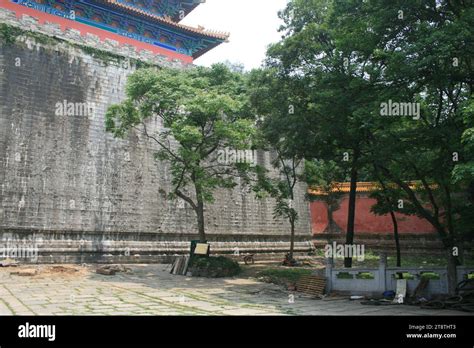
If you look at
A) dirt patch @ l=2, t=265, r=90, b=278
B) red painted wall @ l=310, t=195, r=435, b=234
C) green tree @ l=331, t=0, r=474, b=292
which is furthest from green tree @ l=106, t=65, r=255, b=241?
red painted wall @ l=310, t=195, r=435, b=234

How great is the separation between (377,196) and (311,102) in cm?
510

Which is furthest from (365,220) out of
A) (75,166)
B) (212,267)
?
(75,166)

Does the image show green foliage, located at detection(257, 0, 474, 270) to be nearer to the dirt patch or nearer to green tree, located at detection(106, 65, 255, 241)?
green tree, located at detection(106, 65, 255, 241)

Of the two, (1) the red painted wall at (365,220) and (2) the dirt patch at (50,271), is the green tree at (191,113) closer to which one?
(2) the dirt patch at (50,271)

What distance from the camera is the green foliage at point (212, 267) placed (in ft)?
46.2

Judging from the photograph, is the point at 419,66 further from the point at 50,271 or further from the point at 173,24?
the point at 173,24

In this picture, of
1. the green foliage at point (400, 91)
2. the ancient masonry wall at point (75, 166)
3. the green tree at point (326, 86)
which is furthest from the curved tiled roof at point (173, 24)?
the green foliage at point (400, 91)

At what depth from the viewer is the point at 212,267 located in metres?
14.2

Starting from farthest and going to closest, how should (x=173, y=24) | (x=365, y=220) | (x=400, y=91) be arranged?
1. (x=365, y=220)
2. (x=173, y=24)
3. (x=400, y=91)

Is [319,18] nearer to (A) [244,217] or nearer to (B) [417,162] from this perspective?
(B) [417,162]

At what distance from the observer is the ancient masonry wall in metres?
14.8

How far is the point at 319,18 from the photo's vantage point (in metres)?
14.2

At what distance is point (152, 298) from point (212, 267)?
5.22m
